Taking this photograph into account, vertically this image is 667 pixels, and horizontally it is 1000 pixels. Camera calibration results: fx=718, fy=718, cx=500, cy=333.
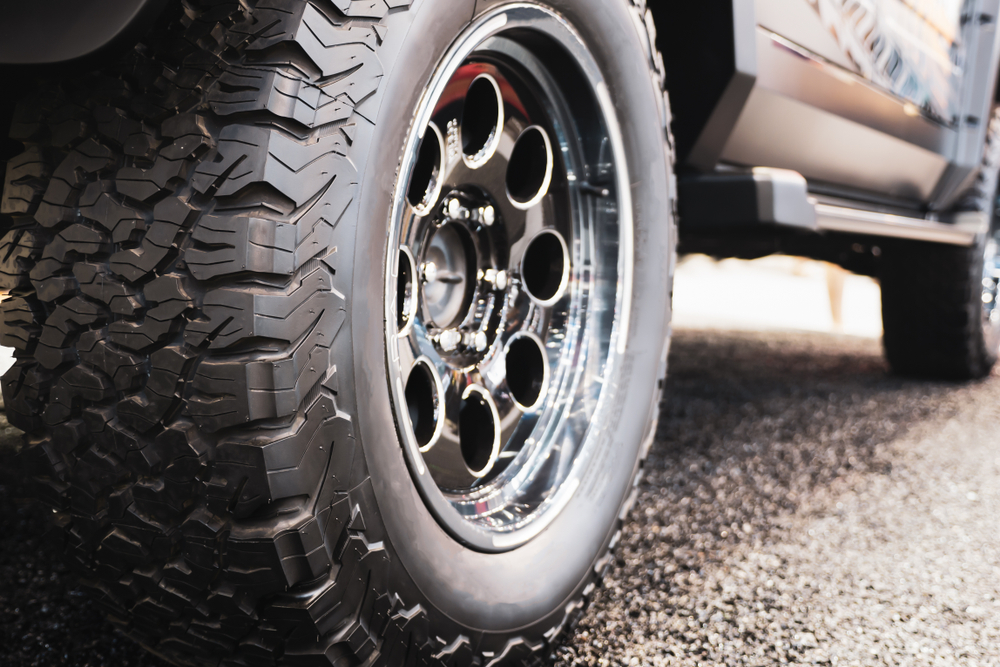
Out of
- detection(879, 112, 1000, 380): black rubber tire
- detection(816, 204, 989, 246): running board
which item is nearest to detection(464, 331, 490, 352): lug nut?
detection(816, 204, 989, 246): running board

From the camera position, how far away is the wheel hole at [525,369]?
982 mm

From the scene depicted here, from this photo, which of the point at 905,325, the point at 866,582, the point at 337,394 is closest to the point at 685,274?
the point at 905,325

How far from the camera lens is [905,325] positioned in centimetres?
247

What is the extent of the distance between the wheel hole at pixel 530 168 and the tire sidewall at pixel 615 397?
0.36 ft

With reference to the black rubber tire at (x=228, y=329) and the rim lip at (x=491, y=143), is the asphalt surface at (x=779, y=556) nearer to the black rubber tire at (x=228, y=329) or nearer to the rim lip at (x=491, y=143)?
the black rubber tire at (x=228, y=329)

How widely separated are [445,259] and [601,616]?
19.4 inches

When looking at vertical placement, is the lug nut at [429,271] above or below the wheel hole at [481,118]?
below

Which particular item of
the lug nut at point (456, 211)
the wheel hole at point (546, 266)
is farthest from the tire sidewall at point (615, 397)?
the lug nut at point (456, 211)

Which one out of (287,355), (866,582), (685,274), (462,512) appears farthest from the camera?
(685,274)

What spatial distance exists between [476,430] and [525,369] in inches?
5.1

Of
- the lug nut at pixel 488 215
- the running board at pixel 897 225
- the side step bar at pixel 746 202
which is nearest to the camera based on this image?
the lug nut at pixel 488 215

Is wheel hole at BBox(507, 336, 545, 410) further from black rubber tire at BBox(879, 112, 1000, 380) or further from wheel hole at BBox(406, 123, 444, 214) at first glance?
black rubber tire at BBox(879, 112, 1000, 380)

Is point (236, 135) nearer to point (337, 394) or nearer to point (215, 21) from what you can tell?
point (215, 21)

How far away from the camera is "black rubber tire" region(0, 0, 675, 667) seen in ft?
1.75
